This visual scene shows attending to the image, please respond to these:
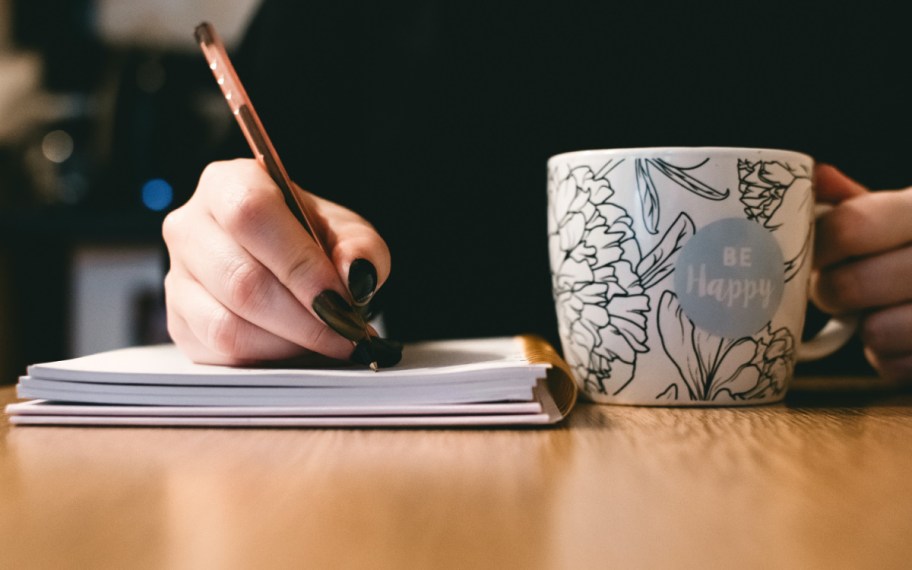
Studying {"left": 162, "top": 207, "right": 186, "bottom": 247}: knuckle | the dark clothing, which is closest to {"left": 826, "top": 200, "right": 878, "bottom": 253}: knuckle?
the dark clothing

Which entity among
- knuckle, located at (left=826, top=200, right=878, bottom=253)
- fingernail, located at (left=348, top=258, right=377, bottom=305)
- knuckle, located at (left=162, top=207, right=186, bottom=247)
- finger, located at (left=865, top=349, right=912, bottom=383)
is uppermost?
knuckle, located at (left=162, top=207, right=186, bottom=247)

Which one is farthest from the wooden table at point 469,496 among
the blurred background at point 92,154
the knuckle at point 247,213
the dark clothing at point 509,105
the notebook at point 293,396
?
the blurred background at point 92,154

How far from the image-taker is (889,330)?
55 centimetres

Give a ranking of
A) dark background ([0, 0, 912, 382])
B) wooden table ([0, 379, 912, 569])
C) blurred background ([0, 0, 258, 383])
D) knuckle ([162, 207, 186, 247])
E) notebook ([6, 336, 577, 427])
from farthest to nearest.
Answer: blurred background ([0, 0, 258, 383]) → dark background ([0, 0, 912, 382]) → knuckle ([162, 207, 186, 247]) → notebook ([6, 336, 577, 427]) → wooden table ([0, 379, 912, 569])

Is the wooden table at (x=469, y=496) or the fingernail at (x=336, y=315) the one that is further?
the fingernail at (x=336, y=315)

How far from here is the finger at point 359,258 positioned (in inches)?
17.8

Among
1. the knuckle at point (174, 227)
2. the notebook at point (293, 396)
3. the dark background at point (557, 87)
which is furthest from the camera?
the dark background at point (557, 87)

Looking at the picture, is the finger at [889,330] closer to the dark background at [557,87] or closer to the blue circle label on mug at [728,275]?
the blue circle label on mug at [728,275]

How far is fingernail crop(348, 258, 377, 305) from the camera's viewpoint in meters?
0.45

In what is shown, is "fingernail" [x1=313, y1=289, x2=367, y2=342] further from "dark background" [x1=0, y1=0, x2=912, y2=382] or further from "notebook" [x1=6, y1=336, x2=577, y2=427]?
"dark background" [x1=0, y1=0, x2=912, y2=382]

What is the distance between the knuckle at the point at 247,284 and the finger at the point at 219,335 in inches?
0.8

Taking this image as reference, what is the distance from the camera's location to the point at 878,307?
56cm

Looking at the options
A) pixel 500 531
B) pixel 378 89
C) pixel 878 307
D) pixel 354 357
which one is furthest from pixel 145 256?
pixel 500 531

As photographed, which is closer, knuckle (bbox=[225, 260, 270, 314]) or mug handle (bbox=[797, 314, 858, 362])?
knuckle (bbox=[225, 260, 270, 314])
